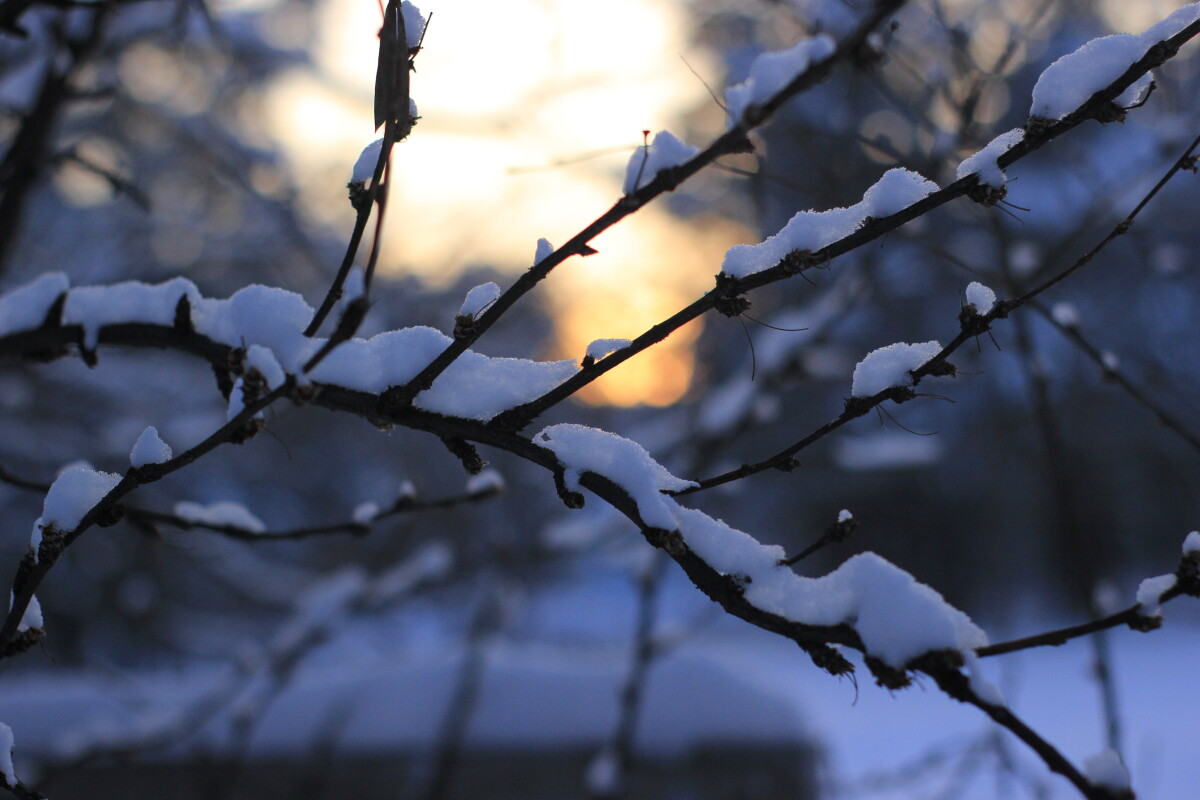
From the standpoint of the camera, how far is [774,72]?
2.17 ft

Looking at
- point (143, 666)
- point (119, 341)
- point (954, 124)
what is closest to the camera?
point (119, 341)

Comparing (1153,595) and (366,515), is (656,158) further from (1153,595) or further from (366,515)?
(366,515)

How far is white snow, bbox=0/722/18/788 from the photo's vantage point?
878 millimetres

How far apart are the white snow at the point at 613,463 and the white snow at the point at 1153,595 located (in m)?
0.43

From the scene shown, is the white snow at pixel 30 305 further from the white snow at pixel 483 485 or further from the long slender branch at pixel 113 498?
the white snow at pixel 483 485

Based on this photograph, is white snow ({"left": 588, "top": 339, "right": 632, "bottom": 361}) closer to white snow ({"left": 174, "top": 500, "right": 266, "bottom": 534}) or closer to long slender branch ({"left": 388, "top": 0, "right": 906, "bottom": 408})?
long slender branch ({"left": 388, "top": 0, "right": 906, "bottom": 408})

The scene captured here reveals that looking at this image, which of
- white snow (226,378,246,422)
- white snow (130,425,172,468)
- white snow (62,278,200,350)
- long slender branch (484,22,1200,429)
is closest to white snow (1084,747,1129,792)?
long slender branch (484,22,1200,429)

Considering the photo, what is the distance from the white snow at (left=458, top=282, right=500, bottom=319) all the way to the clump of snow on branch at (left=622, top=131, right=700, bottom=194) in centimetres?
22

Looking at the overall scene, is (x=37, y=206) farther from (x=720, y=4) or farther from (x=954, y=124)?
(x=954, y=124)

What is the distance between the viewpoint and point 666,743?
3156 mm

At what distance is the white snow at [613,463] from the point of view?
0.84m

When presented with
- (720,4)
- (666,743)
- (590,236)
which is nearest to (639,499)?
(590,236)

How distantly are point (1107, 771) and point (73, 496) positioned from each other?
1076 millimetres

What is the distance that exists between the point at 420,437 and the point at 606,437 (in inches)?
245
